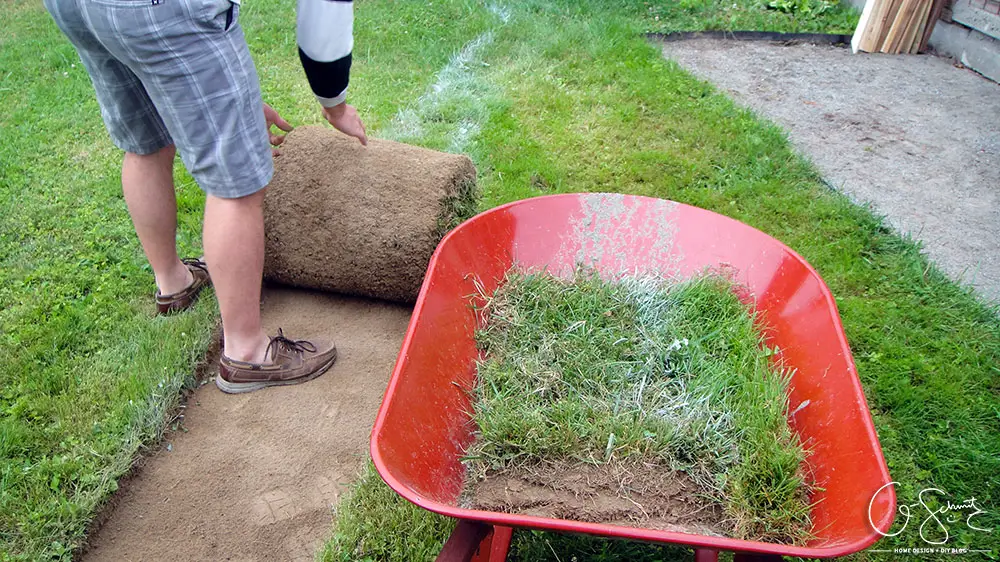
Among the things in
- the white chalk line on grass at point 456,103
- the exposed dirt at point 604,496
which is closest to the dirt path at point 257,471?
the exposed dirt at point 604,496

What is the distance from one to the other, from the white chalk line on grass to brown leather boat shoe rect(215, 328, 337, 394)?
172cm

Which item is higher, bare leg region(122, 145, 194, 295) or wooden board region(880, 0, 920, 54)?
wooden board region(880, 0, 920, 54)

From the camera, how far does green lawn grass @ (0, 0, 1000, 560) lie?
2143mm

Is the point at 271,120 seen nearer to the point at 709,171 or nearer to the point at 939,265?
the point at 709,171

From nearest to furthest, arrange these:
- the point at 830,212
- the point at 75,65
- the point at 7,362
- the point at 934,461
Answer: the point at 934,461 → the point at 7,362 → the point at 830,212 → the point at 75,65

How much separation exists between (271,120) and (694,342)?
68.6 inches

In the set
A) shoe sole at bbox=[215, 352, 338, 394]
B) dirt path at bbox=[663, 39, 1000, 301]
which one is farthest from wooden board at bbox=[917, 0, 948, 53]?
shoe sole at bbox=[215, 352, 338, 394]

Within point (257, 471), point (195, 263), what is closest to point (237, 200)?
point (257, 471)

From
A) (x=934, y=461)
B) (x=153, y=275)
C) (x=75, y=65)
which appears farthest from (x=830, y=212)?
(x=75, y=65)

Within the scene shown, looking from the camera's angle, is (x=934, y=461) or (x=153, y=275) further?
(x=153, y=275)

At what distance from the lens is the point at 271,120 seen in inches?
103

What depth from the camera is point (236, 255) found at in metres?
2.16

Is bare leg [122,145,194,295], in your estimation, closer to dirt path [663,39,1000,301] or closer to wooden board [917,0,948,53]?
dirt path [663,39,1000,301]

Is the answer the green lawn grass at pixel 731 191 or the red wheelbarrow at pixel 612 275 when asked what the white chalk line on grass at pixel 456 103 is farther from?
the red wheelbarrow at pixel 612 275
